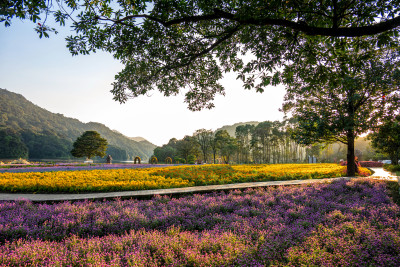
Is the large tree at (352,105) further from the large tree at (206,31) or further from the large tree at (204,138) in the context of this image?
the large tree at (204,138)

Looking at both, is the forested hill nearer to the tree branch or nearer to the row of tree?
the row of tree

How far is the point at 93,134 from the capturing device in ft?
153

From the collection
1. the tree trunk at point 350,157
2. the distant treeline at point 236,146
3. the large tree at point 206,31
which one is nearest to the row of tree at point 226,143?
the distant treeline at point 236,146

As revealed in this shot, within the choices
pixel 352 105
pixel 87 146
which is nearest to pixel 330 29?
pixel 352 105

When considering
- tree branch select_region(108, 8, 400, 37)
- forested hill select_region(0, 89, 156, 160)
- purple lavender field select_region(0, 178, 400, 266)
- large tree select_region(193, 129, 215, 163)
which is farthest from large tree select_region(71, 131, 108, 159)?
tree branch select_region(108, 8, 400, 37)

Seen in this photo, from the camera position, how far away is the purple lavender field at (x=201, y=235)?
2840 mm

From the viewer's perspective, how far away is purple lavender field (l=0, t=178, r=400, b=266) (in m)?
2.84

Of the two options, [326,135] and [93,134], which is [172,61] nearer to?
[326,135]

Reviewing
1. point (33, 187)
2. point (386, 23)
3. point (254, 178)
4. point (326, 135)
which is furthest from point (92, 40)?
point (326, 135)

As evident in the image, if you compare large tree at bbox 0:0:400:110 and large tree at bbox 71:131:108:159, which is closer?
large tree at bbox 0:0:400:110

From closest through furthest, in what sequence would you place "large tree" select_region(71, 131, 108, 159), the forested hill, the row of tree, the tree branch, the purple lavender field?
1. the purple lavender field
2. the tree branch
3. "large tree" select_region(71, 131, 108, 159)
4. the row of tree
5. the forested hill

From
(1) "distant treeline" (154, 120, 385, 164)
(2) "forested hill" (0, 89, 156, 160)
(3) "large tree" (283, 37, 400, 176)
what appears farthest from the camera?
(2) "forested hill" (0, 89, 156, 160)

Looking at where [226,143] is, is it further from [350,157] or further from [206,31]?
[206,31]

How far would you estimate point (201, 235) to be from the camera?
157 inches
